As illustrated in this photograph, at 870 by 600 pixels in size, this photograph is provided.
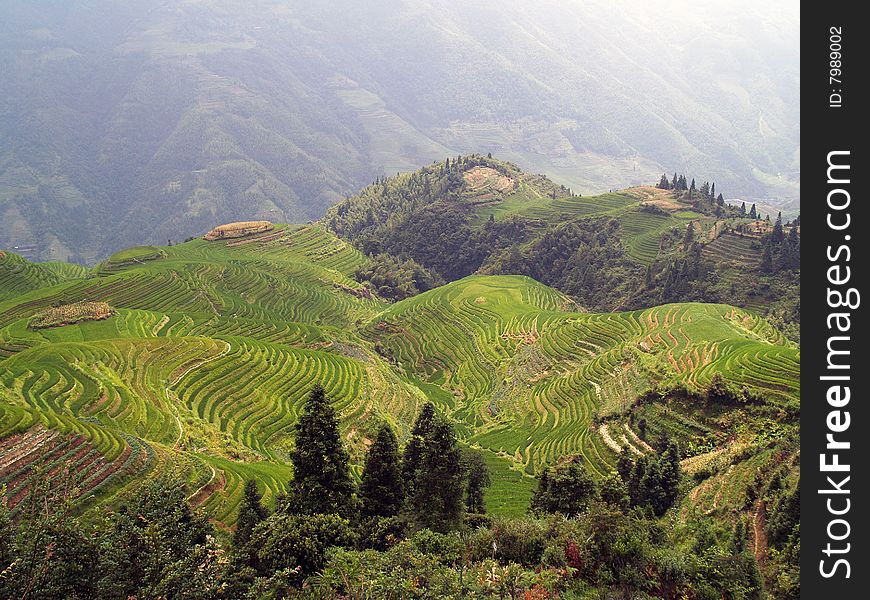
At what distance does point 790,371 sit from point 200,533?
36758 millimetres

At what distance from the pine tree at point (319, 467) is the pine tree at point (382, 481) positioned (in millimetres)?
1411

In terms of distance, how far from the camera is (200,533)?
1791 centimetres

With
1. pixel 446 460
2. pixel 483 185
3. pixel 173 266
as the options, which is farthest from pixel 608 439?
pixel 483 185

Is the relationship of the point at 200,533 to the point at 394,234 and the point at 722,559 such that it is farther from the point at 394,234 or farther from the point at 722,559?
the point at 394,234

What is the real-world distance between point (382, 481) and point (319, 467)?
336 cm

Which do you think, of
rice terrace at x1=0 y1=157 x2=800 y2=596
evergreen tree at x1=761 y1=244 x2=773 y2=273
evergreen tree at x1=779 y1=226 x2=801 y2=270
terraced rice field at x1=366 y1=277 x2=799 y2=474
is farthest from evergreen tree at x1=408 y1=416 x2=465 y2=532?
evergreen tree at x1=761 y1=244 x2=773 y2=273

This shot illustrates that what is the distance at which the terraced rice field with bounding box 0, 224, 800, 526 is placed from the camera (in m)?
26.6

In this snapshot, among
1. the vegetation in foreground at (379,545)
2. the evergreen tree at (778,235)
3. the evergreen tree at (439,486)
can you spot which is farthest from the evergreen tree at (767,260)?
the evergreen tree at (439,486)

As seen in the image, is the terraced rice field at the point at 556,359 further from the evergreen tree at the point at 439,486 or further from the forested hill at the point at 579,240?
the forested hill at the point at 579,240

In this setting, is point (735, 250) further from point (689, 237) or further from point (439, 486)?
point (439, 486)

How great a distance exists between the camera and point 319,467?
72.0 ft

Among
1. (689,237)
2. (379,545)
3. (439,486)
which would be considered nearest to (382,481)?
(439,486)

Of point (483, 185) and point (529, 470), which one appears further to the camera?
point (483, 185)
